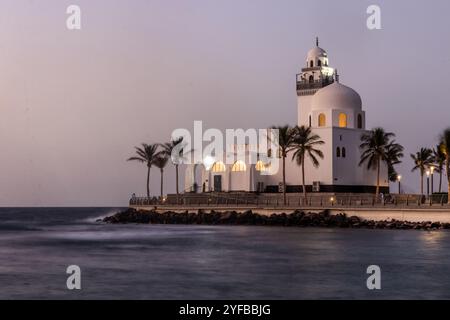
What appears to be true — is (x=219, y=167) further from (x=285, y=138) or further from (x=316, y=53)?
(x=316, y=53)

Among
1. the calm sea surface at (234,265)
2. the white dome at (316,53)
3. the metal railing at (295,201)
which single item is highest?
the white dome at (316,53)

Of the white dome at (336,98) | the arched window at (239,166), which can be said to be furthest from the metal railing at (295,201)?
the white dome at (336,98)

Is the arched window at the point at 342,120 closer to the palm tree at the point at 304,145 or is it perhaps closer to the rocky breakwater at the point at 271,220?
the palm tree at the point at 304,145

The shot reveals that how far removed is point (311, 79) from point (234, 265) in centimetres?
4963

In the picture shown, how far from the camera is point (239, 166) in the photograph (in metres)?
76.2

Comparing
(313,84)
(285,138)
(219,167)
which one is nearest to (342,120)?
(313,84)

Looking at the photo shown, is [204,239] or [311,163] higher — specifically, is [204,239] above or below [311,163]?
below

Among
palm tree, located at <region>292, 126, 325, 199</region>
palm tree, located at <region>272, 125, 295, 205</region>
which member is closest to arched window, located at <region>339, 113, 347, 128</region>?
palm tree, located at <region>292, 126, 325, 199</region>

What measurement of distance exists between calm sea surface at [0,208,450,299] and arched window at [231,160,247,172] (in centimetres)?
2237

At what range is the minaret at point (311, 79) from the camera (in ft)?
266

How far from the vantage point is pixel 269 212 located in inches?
2594
